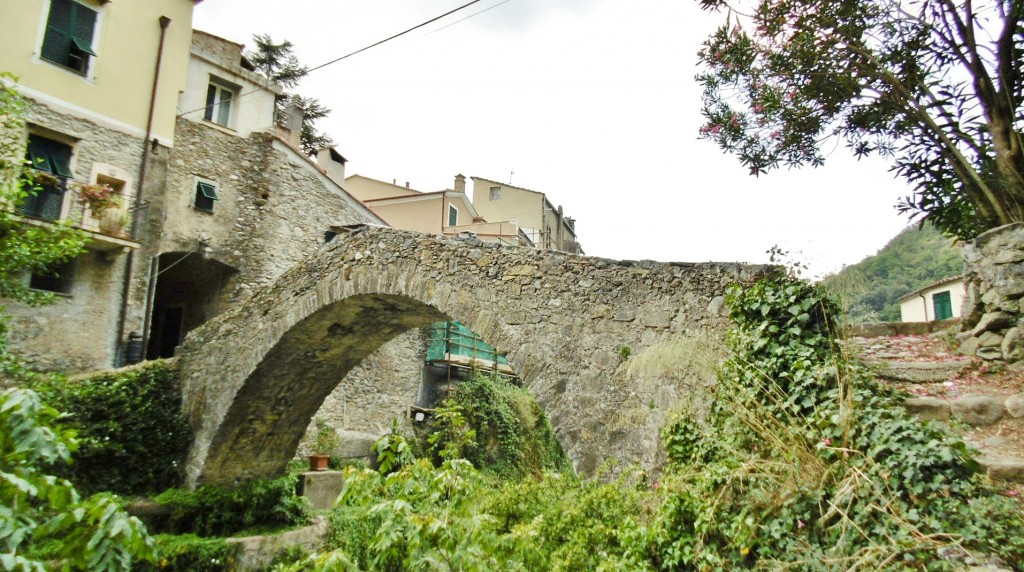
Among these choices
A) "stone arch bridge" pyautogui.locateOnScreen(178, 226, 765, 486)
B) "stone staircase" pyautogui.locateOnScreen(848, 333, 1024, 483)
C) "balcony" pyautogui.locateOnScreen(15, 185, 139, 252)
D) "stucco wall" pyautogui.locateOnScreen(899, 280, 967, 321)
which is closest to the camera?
"stone staircase" pyautogui.locateOnScreen(848, 333, 1024, 483)

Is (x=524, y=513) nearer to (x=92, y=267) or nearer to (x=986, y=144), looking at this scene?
(x=986, y=144)

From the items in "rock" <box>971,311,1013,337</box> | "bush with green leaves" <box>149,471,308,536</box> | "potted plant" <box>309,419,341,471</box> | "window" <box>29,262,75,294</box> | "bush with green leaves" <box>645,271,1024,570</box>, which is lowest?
"bush with green leaves" <box>149,471,308,536</box>

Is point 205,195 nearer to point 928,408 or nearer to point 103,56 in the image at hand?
point 103,56

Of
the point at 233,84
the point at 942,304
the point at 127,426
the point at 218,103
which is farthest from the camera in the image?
the point at 233,84

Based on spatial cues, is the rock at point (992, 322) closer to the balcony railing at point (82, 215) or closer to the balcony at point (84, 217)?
the balcony at point (84, 217)

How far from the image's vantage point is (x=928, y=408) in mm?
3922

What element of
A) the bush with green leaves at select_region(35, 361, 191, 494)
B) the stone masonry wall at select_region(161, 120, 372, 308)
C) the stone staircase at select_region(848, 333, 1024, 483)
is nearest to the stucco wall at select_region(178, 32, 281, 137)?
the stone masonry wall at select_region(161, 120, 372, 308)

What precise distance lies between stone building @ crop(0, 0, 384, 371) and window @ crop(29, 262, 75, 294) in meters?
0.02

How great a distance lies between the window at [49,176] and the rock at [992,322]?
1181cm

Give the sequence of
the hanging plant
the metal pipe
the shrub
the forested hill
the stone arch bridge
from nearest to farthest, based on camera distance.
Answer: the stone arch bridge → the forested hill → the hanging plant → the metal pipe → the shrub

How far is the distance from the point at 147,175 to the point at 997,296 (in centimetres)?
1243

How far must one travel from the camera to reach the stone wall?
4.53 m

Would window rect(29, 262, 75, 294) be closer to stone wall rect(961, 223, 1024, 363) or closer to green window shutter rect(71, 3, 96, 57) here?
green window shutter rect(71, 3, 96, 57)

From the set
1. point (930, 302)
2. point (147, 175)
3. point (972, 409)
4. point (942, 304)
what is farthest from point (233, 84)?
point (942, 304)
